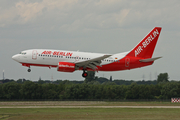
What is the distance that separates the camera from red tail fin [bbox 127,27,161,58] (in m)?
69.1

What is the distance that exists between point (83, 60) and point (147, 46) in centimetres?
1442

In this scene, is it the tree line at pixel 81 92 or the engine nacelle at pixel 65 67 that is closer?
the engine nacelle at pixel 65 67

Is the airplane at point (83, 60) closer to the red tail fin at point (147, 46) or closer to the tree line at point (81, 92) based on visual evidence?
the red tail fin at point (147, 46)

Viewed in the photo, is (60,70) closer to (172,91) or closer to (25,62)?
(25,62)

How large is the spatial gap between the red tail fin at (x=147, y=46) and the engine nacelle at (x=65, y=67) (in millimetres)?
12305

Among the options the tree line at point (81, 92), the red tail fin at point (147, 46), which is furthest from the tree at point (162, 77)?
the red tail fin at point (147, 46)

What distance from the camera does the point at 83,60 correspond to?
2571 inches

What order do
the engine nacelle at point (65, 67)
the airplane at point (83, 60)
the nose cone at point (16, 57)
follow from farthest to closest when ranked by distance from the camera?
the nose cone at point (16, 57) → the airplane at point (83, 60) → the engine nacelle at point (65, 67)

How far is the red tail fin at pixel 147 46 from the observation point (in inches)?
2719

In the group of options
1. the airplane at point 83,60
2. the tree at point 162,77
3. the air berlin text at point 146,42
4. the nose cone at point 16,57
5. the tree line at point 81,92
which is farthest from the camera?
the tree at point 162,77

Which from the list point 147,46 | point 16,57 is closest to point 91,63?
point 147,46

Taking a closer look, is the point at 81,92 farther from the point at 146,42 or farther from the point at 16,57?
the point at 16,57

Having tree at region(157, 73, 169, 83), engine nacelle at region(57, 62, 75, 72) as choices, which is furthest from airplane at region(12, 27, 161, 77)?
tree at region(157, 73, 169, 83)

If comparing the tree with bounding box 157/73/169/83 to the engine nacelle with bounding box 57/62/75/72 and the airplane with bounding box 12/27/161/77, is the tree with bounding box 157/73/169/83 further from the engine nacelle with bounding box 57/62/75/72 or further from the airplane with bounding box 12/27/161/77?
the engine nacelle with bounding box 57/62/75/72
